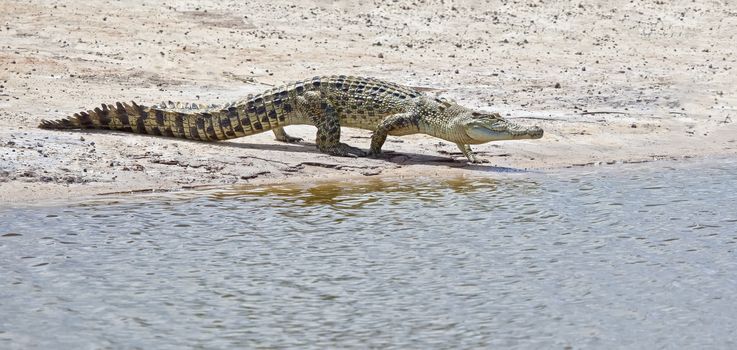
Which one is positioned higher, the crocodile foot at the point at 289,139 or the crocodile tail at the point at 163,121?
the crocodile tail at the point at 163,121

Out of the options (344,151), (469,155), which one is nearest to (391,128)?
(344,151)

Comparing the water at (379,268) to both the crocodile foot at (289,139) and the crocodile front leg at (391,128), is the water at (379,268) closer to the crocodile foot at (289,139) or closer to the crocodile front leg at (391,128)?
the crocodile front leg at (391,128)

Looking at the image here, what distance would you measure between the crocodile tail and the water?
164cm

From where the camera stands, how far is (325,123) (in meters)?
11.4

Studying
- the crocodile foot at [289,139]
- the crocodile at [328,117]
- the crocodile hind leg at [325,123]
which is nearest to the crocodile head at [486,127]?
the crocodile at [328,117]

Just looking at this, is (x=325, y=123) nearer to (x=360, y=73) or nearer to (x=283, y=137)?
(x=283, y=137)

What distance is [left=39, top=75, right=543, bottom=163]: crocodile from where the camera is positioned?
11.4 metres

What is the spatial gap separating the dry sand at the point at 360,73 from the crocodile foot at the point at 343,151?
0.13m

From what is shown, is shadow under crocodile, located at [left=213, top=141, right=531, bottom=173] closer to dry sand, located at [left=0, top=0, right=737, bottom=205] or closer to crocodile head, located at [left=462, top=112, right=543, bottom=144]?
dry sand, located at [left=0, top=0, right=737, bottom=205]

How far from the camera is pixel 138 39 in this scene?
14.5m

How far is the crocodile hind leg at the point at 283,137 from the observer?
11945mm

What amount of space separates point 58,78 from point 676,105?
6573 mm

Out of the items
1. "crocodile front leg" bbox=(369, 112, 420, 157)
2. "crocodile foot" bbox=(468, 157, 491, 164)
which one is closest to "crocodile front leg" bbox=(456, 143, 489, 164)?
"crocodile foot" bbox=(468, 157, 491, 164)

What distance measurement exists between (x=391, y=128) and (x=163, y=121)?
206cm
